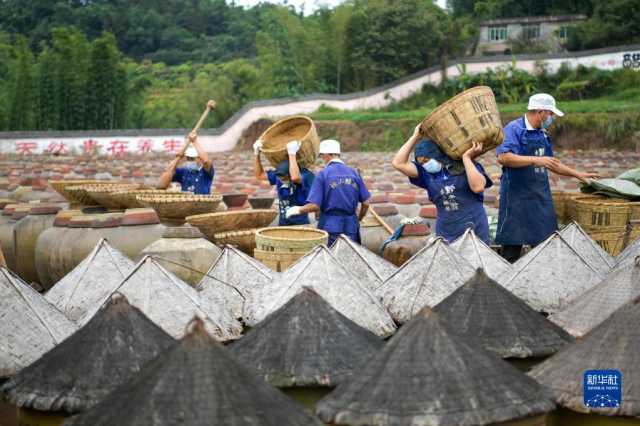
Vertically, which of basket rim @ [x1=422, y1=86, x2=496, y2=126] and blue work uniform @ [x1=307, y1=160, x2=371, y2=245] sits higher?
basket rim @ [x1=422, y1=86, x2=496, y2=126]

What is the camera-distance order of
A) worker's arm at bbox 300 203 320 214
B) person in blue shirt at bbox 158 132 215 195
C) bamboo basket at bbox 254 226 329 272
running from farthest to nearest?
person in blue shirt at bbox 158 132 215 195, worker's arm at bbox 300 203 320 214, bamboo basket at bbox 254 226 329 272

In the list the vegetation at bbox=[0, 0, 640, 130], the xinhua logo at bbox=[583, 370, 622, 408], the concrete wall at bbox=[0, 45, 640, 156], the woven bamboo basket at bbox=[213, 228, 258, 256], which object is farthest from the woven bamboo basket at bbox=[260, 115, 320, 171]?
the vegetation at bbox=[0, 0, 640, 130]

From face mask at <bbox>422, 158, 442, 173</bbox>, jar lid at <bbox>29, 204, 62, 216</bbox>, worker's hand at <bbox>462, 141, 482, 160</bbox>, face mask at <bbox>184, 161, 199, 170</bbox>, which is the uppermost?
worker's hand at <bbox>462, 141, 482, 160</bbox>

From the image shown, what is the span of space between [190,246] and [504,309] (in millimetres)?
2240

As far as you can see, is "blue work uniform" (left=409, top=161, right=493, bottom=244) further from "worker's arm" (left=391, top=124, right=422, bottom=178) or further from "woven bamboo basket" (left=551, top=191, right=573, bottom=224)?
"woven bamboo basket" (left=551, top=191, right=573, bottom=224)

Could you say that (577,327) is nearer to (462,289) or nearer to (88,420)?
(462,289)

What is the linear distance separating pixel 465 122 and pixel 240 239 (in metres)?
1.68

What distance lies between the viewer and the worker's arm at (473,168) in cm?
557

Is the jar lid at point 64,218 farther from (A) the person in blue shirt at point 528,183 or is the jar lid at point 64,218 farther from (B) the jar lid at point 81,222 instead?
(A) the person in blue shirt at point 528,183

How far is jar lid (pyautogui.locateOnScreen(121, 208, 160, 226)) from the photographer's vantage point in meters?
6.80

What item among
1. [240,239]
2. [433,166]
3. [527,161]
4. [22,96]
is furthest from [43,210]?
[22,96]

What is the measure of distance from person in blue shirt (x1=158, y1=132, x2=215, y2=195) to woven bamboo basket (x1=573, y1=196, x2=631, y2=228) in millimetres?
3215

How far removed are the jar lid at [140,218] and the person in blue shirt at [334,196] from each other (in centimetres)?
103

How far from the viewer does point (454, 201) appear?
5859 millimetres
